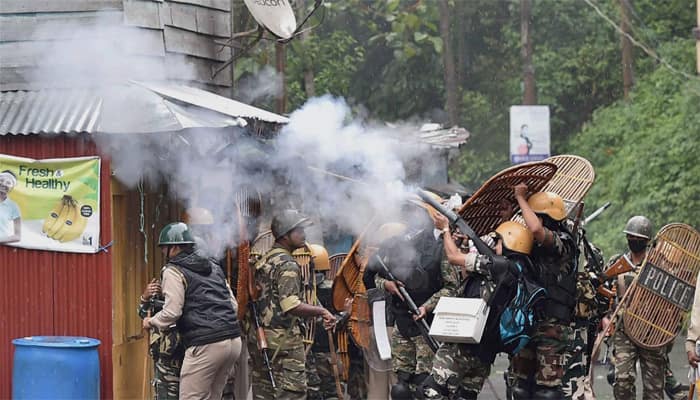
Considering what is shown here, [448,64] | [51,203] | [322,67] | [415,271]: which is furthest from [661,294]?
[448,64]

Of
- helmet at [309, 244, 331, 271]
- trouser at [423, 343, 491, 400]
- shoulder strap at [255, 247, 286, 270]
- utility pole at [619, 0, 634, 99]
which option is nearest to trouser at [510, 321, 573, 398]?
trouser at [423, 343, 491, 400]

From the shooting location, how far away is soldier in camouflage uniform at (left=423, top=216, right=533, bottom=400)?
871 cm

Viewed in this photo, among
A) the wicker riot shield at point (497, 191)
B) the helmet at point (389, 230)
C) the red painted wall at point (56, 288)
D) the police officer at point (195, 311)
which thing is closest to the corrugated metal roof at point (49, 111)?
the red painted wall at point (56, 288)

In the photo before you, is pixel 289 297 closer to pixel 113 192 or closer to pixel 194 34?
pixel 113 192

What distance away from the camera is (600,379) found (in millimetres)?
14102

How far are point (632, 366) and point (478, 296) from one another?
234 cm

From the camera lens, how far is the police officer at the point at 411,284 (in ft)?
33.6

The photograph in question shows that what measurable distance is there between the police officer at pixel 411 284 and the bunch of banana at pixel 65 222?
2449 millimetres

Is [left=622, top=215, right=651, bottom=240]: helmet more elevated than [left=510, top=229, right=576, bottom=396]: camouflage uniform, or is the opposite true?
[left=622, top=215, right=651, bottom=240]: helmet

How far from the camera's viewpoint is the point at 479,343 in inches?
348

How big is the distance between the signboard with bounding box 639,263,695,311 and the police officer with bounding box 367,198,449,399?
166 centimetres

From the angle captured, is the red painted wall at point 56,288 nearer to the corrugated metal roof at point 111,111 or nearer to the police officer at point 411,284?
the corrugated metal roof at point 111,111

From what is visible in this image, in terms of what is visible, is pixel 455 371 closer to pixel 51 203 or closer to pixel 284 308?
pixel 284 308

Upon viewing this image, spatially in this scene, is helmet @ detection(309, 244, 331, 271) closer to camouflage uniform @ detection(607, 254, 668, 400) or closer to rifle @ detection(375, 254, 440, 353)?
rifle @ detection(375, 254, 440, 353)
